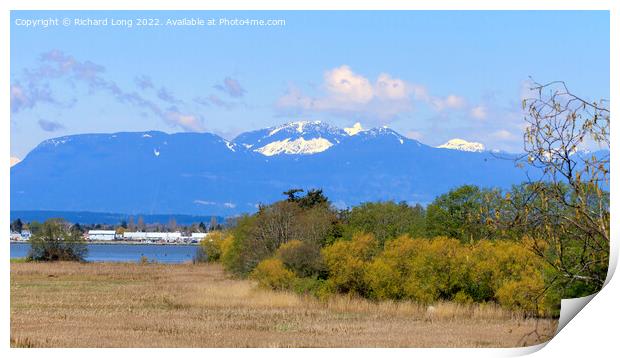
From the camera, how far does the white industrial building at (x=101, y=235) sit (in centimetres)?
6304

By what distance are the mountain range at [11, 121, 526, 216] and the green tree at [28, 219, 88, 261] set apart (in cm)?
112

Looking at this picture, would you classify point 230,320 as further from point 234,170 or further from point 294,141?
point 234,170

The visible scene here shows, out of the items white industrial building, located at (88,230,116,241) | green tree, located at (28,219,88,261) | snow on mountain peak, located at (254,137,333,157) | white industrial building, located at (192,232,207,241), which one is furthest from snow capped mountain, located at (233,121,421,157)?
green tree, located at (28,219,88,261)

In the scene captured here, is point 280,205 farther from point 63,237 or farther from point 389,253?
point 63,237

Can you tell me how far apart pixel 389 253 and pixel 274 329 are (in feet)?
21.4

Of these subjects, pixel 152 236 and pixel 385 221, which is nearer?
pixel 385 221

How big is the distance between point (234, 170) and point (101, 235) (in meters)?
Result: 17.1

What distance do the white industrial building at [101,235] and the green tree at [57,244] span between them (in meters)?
14.2

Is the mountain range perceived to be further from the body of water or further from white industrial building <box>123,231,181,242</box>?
white industrial building <box>123,231,181,242</box>

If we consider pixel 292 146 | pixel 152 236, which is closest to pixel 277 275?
pixel 152 236

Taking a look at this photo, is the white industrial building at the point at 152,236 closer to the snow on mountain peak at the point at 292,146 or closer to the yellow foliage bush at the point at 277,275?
the snow on mountain peak at the point at 292,146

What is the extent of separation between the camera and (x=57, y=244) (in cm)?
4638

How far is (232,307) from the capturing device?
24.0m

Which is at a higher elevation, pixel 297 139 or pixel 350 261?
pixel 297 139
